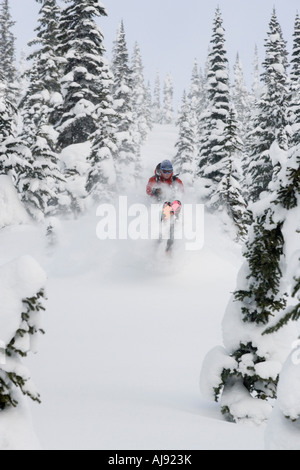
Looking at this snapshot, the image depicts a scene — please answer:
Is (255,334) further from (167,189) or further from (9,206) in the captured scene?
(9,206)

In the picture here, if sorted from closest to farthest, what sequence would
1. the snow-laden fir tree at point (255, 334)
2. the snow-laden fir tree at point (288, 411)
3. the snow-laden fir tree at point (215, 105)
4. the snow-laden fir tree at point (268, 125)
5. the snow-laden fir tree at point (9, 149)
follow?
the snow-laden fir tree at point (288, 411) < the snow-laden fir tree at point (255, 334) < the snow-laden fir tree at point (9, 149) < the snow-laden fir tree at point (215, 105) < the snow-laden fir tree at point (268, 125)

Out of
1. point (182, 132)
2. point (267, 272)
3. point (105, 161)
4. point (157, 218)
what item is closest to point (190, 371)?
point (267, 272)

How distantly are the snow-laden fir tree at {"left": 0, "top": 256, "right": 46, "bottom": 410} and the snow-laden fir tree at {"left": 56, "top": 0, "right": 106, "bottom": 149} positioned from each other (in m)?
21.3

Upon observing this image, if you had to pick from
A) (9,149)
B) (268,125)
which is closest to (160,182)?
(9,149)

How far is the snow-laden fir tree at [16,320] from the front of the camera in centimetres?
334

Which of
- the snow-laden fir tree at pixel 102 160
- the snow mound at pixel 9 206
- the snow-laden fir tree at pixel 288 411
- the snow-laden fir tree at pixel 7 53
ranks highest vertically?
the snow-laden fir tree at pixel 7 53

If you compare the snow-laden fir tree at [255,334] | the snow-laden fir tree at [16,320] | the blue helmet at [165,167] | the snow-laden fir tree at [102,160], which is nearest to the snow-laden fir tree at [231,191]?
the snow-laden fir tree at [102,160]

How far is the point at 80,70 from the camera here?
2383 centimetres

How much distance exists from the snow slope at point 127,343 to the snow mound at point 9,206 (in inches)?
97.8

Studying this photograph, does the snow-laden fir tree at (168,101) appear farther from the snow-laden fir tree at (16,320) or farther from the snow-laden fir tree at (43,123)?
the snow-laden fir tree at (16,320)

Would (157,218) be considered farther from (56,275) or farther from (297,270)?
(297,270)

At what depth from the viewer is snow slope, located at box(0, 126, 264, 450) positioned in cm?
444

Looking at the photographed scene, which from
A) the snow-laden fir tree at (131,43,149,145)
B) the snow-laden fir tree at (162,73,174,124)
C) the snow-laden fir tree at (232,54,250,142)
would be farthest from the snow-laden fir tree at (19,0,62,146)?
the snow-laden fir tree at (162,73,174,124)

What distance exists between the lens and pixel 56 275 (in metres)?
14.3
